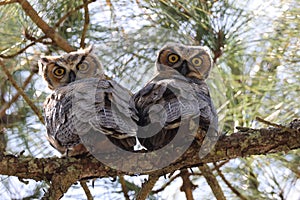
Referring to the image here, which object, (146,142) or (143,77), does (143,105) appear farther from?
(143,77)

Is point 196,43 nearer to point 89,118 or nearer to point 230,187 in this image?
point 230,187

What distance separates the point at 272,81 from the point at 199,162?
1.10 m

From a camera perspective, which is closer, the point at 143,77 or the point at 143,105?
the point at 143,105

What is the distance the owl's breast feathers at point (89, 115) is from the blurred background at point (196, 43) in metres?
0.61

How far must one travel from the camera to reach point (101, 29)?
3.18 m

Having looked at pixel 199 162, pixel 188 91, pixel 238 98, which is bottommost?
pixel 238 98

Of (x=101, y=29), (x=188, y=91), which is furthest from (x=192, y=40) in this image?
(x=188, y=91)

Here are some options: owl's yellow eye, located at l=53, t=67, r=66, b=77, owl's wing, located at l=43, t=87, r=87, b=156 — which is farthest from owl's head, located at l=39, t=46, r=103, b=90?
owl's wing, located at l=43, t=87, r=87, b=156

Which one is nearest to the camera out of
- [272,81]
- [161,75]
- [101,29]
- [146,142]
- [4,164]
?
[4,164]

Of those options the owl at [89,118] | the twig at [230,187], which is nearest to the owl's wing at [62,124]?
the owl at [89,118]

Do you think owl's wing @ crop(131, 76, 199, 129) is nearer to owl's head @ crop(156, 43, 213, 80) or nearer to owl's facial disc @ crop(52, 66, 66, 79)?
owl's head @ crop(156, 43, 213, 80)

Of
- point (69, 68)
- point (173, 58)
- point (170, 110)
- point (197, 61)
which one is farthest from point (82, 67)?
point (170, 110)

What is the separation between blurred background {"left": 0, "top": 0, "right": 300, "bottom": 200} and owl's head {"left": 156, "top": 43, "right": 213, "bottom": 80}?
0.26 m

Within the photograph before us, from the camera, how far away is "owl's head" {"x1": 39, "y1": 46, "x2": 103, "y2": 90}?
8.66 ft
